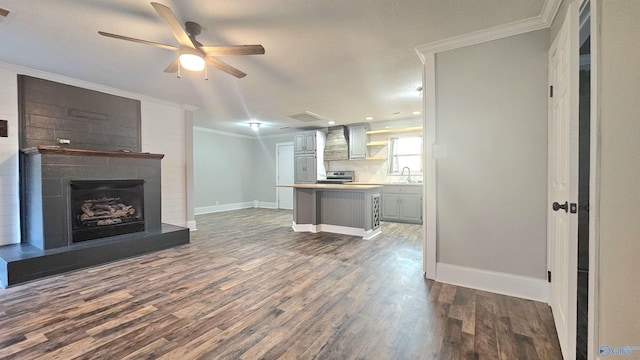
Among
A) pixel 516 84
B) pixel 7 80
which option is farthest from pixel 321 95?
pixel 7 80

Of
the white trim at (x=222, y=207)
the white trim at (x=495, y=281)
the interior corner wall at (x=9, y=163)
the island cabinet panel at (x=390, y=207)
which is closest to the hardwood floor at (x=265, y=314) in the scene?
the white trim at (x=495, y=281)

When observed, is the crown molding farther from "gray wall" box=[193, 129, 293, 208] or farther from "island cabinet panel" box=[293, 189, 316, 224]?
"gray wall" box=[193, 129, 293, 208]

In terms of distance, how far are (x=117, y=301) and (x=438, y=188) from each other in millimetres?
3113

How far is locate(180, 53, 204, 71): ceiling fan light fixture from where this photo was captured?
2.30 metres

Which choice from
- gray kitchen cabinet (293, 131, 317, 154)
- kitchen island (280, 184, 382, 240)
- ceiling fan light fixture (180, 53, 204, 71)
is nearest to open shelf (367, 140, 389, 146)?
gray kitchen cabinet (293, 131, 317, 154)

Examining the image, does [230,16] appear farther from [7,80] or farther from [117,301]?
[7,80]

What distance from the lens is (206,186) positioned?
739 cm

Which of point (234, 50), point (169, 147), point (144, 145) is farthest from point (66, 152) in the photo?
point (234, 50)

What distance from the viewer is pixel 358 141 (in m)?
6.76

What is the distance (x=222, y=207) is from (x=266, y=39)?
6.16 m

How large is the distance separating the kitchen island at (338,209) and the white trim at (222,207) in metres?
3.50

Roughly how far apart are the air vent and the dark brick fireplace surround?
9.07ft

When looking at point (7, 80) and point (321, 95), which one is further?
point (321, 95)

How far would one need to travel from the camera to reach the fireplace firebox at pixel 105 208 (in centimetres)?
333
